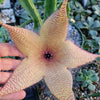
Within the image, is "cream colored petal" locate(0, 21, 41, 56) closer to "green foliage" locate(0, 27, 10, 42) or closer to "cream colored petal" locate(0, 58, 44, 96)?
"cream colored petal" locate(0, 58, 44, 96)

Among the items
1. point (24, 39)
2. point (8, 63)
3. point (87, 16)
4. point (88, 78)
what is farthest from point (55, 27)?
point (87, 16)

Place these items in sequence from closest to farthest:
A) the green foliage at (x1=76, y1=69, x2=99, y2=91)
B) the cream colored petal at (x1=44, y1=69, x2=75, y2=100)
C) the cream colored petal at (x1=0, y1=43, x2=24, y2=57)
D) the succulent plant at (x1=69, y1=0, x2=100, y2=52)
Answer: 1. the cream colored petal at (x1=44, y1=69, x2=75, y2=100)
2. the cream colored petal at (x1=0, y1=43, x2=24, y2=57)
3. the green foliage at (x1=76, y1=69, x2=99, y2=91)
4. the succulent plant at (x1=69, y1=0, x2=100, y2=52)

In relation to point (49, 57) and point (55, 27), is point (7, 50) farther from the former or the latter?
point (55, 27)

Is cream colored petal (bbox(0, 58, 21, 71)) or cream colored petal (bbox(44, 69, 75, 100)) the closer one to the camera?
cream colored petal (bbox(44, 69, 75, 100))

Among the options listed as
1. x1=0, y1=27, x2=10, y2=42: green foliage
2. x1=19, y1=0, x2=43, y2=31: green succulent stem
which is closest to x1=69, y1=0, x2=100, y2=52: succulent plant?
x1=19, y1=0, x2=43, y2=31: green succulent stem

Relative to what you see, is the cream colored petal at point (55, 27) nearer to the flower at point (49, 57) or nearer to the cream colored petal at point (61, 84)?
the flower at point (49, 57)

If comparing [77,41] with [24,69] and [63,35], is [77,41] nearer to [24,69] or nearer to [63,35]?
[63,35]

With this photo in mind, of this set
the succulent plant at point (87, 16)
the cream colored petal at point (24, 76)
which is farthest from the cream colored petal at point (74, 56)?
the succulent plant at point (87, 16)

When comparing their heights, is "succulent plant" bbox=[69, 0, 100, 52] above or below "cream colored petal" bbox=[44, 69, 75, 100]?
above

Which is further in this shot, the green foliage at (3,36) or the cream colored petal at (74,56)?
the green foliage at (3,36)
